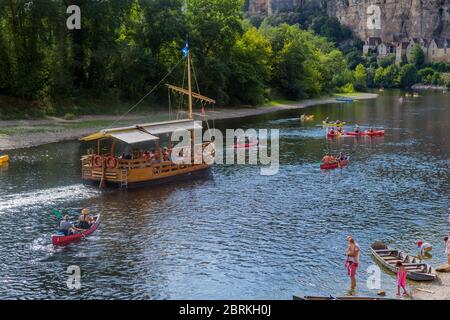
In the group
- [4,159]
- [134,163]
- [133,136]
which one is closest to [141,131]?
[133,136]

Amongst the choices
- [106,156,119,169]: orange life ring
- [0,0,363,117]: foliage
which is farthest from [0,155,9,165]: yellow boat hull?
[0,0,363,117]: foliage

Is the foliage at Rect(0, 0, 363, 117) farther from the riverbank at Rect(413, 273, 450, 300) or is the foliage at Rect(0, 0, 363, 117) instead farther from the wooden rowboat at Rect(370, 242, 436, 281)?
the riverbank at Rect(413, 273, 450, 300)

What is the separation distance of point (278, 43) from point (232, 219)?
92.0 meters

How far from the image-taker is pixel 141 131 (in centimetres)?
4578

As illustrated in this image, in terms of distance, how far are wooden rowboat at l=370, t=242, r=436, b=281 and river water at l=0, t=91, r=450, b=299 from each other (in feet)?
1.93

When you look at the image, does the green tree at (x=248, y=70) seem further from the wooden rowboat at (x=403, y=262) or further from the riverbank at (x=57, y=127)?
the wooden rowboat at (x=403, y=262)

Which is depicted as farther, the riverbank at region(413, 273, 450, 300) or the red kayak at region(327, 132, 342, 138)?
the red kayak at region(327, 132, 342, 138)

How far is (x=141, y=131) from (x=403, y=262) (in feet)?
79.0

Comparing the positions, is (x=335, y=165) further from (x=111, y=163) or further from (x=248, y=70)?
(x=248, y=70)

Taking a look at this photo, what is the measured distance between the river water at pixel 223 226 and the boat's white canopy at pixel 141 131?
3824 millimetres

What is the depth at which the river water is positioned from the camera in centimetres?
2605

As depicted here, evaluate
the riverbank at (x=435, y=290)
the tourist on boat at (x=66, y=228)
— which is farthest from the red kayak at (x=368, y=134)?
the tourist on boat at (x=66, y=228)

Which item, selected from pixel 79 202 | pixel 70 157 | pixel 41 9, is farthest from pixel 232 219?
pixel 41 9
